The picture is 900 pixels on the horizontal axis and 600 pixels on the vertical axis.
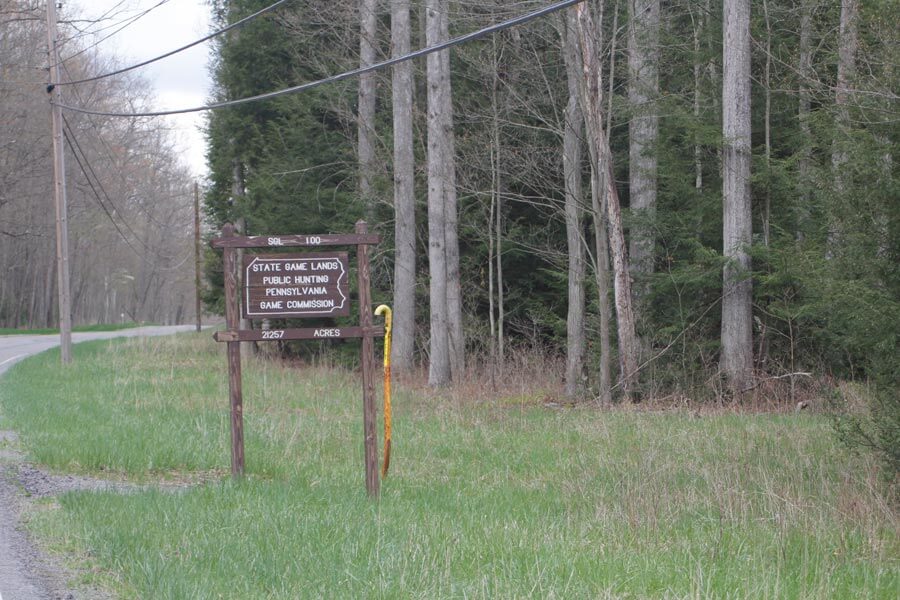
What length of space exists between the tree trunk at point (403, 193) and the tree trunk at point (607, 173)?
5646mm

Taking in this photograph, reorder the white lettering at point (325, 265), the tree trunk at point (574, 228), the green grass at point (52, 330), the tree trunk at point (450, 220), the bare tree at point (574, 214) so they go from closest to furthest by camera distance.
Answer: the white lettering at point (325, 265) → the bare tree at point (574, 214) → the tree trunk at point (574, 228) → the tree trunk at point (450, 220) → the green grass at point (52, 330)

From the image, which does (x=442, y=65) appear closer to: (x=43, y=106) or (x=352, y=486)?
(x=352, y=486)

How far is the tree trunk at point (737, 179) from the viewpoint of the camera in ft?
53.2

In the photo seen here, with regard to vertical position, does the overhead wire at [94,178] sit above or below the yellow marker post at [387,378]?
above

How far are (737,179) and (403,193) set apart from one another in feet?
26.3

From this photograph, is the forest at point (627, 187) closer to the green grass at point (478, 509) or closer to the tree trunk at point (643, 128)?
the tree trunk at point (643, 128)

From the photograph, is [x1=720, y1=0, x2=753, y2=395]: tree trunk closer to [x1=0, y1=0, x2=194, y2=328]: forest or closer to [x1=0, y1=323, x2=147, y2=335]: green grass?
[x1=0, y1=0, x2=194, y2=328]: forest

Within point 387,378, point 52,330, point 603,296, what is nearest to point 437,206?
point 603,296

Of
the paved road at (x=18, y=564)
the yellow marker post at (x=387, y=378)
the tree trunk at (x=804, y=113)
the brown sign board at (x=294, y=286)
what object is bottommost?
the paved road at (x=18, y=564)

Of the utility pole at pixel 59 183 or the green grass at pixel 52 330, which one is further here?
the green grass at pixel 52 330

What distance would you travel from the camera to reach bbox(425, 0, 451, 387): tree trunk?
1916 cm

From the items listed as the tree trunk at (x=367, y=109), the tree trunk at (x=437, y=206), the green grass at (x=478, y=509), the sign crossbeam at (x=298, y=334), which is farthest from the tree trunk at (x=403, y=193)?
the sign crossbeam at (x=298, y=334)

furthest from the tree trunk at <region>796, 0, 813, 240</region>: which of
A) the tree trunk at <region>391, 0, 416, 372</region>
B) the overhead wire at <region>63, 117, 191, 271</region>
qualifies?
the overhead wire at <region>63, 117, 191, 271</region>

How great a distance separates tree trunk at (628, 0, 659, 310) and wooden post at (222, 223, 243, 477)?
389 inches
